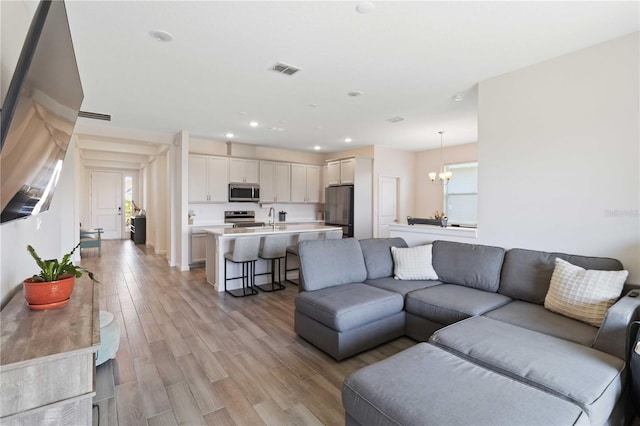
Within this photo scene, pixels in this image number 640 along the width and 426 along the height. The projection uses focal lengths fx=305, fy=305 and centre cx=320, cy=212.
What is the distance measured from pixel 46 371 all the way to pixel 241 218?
619 centimetres

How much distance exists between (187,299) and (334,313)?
8.52 ft

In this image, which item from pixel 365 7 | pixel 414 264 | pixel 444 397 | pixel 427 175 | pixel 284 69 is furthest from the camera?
pixel 427 175

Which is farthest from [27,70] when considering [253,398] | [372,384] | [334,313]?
[334,313]

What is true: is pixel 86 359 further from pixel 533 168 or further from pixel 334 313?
pixel 533 168

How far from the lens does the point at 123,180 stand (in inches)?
412

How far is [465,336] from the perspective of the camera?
6.48 ft

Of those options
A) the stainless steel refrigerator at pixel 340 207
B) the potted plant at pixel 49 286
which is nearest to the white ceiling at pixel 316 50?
the potted plant at pixel 49 286

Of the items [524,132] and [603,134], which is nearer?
[603,134]

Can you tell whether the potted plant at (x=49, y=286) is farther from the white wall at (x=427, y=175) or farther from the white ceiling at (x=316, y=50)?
the white wall at (x=427, y=175)

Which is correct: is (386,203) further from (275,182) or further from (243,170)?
(243,170)

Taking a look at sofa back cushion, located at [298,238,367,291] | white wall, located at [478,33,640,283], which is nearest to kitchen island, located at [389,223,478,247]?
white wall, located at [478,33,640,283]

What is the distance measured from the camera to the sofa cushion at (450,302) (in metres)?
2.55

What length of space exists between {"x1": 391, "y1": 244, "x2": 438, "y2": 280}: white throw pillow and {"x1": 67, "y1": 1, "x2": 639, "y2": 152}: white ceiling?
1.94 metres

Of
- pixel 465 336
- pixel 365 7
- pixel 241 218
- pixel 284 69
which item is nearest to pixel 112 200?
pixel 241 218
